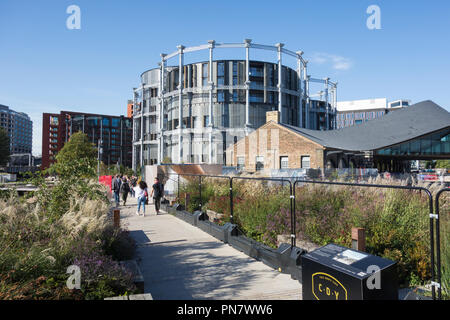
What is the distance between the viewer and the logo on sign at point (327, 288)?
11.7 ft

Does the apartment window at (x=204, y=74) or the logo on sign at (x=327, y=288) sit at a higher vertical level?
the apartment window at (x=204, y=74)

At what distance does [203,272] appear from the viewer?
6363mm

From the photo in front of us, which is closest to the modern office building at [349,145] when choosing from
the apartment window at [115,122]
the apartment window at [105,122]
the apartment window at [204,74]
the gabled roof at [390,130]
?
the gabled roof at [390,130]

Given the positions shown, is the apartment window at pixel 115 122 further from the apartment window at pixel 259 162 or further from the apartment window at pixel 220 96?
the apartment window at pixel 259 162

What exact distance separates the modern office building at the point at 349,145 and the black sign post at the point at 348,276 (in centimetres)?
3045

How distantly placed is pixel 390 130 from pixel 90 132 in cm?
10842

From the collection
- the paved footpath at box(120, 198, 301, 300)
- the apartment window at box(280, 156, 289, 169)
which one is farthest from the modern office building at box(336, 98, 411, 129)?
the paved footpath at box(120, 198, 301, 300)

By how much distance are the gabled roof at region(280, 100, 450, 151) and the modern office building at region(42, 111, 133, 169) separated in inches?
3534

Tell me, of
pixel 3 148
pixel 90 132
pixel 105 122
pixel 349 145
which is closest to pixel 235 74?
pixel 349 145

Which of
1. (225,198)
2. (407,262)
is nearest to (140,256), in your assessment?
(225,198)

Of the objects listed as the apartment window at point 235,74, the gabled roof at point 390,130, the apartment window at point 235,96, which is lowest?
the gabled roof at point 390,130

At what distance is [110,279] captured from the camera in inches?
178

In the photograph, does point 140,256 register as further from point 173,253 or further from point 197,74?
point 197,74

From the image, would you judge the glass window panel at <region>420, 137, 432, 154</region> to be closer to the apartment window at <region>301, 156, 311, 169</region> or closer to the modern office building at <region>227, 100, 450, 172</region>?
the modern office building at <region>227, 100, 450, 172</region>
